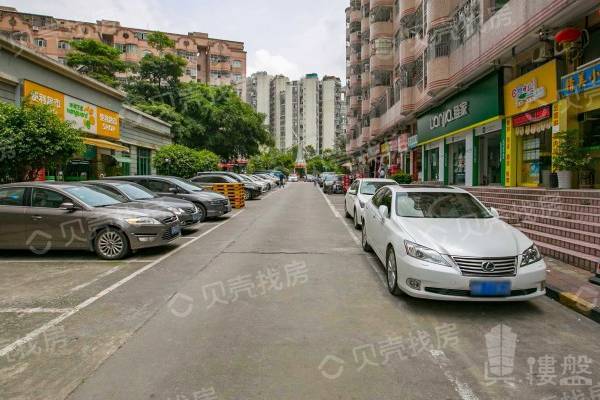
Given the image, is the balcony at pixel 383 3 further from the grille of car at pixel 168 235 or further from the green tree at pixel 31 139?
the grille of car at pixel 168 235

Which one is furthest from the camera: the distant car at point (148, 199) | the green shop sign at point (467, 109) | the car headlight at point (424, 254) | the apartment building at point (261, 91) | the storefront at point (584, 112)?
the apartment building at point (261, 91)

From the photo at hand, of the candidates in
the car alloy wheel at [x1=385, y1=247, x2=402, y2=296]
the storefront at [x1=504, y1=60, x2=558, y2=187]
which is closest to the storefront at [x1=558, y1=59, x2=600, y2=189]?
the storefront at [x1=504, y1=60, x2=558, y2=187]

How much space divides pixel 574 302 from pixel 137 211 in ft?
25.0

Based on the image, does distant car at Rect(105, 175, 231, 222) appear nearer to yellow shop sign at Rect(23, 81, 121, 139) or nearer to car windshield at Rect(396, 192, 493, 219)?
yellow shop sign at Rect(23, 81, 121, 139)

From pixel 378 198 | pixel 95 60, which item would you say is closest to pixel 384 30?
pixel 95 60

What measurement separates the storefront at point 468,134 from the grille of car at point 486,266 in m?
12.8

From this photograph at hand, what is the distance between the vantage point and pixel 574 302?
5145 millimetres

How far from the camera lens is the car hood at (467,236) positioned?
190 inches

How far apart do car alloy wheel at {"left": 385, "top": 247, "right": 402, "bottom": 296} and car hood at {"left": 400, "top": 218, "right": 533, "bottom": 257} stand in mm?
439

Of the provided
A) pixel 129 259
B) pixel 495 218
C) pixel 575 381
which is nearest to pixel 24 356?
pixel 129 259

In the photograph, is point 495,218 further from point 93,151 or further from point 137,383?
point 93,151

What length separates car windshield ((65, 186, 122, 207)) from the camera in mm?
8266

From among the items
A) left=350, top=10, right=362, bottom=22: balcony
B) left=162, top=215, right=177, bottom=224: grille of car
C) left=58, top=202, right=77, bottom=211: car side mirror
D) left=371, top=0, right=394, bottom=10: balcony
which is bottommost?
left=162, top=215, right=177, bottom=224: grille of car

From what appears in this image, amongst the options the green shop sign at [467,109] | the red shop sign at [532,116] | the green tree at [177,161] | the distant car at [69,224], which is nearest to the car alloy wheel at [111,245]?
the distant car at [69,224]
